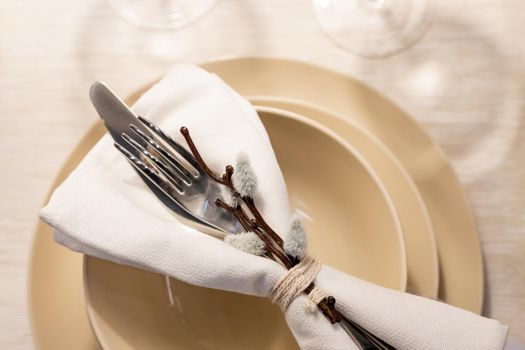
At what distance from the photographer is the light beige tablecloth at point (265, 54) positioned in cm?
62

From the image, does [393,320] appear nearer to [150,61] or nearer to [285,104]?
[285,104]

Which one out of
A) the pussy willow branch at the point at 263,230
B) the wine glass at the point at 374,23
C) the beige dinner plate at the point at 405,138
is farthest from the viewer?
the wine glass at the point at 374,23

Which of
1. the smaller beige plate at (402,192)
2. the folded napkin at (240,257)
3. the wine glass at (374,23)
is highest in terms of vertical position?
the wine glass at (374,23)

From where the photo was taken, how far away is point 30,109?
649 mm

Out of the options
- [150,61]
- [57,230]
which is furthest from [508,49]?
[57,230]

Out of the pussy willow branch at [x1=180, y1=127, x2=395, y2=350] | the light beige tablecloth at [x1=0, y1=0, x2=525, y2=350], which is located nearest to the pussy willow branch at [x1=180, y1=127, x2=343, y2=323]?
the pussy willow branch at [x1=180, y1=127, x2=395, y2=350]

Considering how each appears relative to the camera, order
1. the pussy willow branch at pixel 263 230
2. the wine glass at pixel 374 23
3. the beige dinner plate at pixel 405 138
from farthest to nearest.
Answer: the wine glass at pixel 374 23
the beige dinner plate at pixel 405 138
the pussy willow branch at pixel 263 230

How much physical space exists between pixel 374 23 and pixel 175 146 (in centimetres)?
33

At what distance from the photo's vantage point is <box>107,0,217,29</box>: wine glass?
2.23ft

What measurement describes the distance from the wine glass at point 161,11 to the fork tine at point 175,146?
0.23m

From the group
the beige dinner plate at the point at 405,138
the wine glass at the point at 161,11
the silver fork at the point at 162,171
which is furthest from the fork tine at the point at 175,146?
the wine glass at the point at 161,11

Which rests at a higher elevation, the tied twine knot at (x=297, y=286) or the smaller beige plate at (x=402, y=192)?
the smaller beige plate at (x=402, y=192)

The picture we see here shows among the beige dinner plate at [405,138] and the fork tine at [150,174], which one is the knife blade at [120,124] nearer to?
the fork tine at [150,174]

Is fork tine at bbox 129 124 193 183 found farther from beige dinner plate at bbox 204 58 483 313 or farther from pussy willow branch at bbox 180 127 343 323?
beige dinner plate at bbox 204 58 483 313
